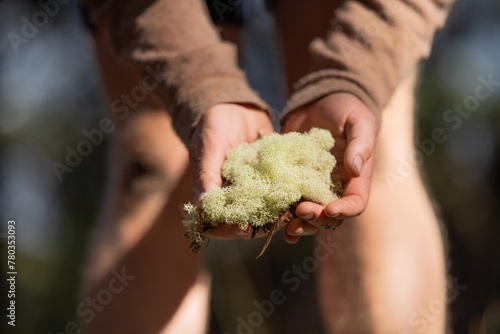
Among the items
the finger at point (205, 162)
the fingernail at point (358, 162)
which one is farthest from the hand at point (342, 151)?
the finger at point (205, 162)

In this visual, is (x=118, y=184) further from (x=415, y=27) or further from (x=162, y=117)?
(x=415, y=27)

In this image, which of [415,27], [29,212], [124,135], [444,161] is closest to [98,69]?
[124,135]

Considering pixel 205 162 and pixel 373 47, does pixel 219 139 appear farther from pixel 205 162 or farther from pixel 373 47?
pixel 373 47

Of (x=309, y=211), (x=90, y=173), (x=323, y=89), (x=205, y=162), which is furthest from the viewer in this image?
(x=90, y=173)

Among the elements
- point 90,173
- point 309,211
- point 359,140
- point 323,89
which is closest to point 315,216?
point 309,211

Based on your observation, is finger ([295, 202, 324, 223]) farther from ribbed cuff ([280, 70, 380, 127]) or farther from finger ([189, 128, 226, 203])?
ribbed cuff ([280, 70, 380, 127])

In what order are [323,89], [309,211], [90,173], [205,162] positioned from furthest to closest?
[90,173], [323,89], [205,162], [309,211]

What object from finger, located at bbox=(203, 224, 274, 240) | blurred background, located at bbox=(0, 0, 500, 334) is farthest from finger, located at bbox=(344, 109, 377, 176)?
blurred background, located at bbox=(0, 0, 500, 334)

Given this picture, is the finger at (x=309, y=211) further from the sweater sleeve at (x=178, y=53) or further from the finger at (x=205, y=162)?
the sweater sleeve at (x=178, y=53)
